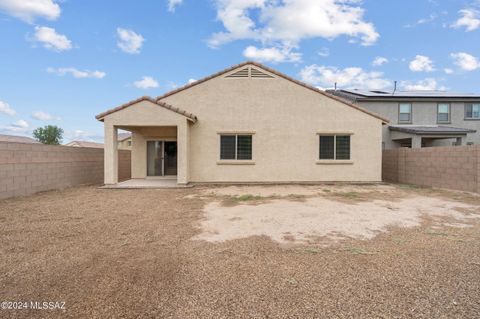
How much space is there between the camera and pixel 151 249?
4.49 m

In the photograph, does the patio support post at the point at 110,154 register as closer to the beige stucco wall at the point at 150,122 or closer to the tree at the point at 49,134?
the beige stucco wall at the point at 150,122

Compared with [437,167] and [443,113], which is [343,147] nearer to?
[437,167]

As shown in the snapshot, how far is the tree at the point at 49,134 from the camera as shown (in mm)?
49250

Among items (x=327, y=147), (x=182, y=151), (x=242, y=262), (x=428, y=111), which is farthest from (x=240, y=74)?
(x=428, y=111)

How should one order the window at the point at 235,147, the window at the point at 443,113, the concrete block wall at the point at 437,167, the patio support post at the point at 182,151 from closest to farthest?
the concrete block wall at the point at 437,167 → the patio support post at the point at 182,151 → the window at the point at 235,147 → the window at the point at 443,113

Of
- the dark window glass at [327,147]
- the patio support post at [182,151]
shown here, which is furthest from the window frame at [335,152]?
the patio support post at [182,151]

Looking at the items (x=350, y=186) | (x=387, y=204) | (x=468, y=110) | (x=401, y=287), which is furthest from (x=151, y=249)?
(x=468, y=110)

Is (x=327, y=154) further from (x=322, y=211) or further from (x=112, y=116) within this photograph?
(x=112, y=116)

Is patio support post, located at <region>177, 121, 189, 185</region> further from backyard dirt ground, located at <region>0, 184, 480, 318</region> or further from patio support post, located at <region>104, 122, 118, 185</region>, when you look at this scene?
backyard dirt ground, located at <region>0, 184, 480, 318</region>

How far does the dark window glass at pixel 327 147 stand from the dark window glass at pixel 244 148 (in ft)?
12.8

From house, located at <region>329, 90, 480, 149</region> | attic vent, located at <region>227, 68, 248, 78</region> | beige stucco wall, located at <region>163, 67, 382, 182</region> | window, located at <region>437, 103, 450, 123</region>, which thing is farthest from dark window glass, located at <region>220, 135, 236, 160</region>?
window, located at <region>437, 103, 450, 123</region>

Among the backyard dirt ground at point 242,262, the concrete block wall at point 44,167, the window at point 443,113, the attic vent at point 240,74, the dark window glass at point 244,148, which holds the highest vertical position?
the attic vent at point 240,74

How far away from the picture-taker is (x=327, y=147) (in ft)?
46.0

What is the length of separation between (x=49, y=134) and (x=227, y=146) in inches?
2017
